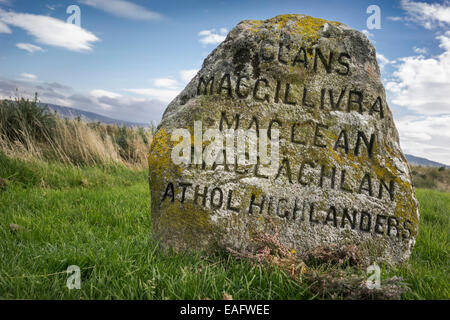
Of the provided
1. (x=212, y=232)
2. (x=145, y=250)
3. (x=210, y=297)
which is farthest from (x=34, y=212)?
(x=210, y=297)

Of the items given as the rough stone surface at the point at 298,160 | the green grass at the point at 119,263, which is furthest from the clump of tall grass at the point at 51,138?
the rough stone surface at the point at 298,160

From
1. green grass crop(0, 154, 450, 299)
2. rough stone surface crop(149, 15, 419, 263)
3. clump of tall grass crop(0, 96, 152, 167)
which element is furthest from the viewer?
clump of tall grass crop(0, 96, 152, 167)

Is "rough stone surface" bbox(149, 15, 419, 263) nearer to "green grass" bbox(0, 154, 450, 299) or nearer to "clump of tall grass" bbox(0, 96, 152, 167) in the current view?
"green grass" bbox(0, 154, 450, 299)

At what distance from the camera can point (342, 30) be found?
2.96 metres

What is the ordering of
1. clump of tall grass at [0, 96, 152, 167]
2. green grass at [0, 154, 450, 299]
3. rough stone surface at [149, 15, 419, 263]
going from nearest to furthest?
green grass at [0, 154, 450, 299]
rough stone surface at [149, 15, 419, 263]
clump of tall grass at [0, 96, 152, 167]

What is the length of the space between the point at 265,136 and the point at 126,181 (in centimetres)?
423

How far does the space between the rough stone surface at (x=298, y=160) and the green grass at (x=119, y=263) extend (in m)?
0.30

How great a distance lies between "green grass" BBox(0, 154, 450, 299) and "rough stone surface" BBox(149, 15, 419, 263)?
0.30 m

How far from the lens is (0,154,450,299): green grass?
203 cm

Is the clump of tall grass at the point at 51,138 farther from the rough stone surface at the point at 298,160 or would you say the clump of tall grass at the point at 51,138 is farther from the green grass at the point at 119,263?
the rough stone surface at the point at 298,160

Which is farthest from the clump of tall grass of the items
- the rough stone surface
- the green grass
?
the rough stone surface

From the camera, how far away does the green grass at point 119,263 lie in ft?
6.64

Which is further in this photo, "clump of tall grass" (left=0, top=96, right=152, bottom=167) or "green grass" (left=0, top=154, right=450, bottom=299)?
"clump of tall grass" (left=0, top=96, right=152, bottom=167)
